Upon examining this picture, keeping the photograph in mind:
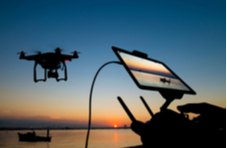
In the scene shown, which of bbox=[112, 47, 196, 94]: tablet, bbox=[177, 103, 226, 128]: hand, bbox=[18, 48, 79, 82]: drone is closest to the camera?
bbox=[112, 47, 196, 94]: tablet

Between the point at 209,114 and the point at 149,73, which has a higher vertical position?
the point at 149,73

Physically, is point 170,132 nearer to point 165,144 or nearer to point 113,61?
point 165,144

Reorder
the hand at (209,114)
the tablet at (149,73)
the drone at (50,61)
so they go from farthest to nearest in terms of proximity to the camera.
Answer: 1. the drone at (50,61)
2. the hand at (209,114)
3. the tablet at (149,73)

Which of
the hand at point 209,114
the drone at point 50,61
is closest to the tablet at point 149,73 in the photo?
the hand at point 209,114

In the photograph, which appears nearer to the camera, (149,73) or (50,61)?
(149,73)

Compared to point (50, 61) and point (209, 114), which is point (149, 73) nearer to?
point (209, 114)

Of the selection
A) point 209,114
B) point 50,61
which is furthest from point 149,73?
point 50,61

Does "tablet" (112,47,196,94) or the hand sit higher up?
"tablet" (112,47,196,94)

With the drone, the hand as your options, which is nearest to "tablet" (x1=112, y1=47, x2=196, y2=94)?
the hand

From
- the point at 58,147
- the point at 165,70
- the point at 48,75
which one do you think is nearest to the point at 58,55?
the point at 48,75

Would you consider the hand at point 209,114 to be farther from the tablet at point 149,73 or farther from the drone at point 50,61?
the drone at point 50,61

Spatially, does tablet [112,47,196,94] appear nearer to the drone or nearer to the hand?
the hand
